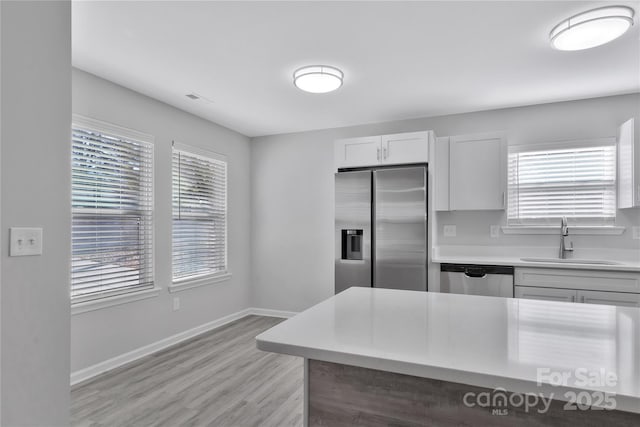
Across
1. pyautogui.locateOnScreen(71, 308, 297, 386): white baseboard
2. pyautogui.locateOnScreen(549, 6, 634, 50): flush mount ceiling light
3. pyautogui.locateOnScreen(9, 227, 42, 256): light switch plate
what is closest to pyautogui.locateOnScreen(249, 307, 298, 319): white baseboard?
pyautogui.locateOnScreen(71, 308, 297, 386): white baseboard

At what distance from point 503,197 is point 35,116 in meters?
3.61

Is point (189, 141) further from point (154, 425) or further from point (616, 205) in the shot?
point (616, 205)

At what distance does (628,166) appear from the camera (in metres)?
3.08

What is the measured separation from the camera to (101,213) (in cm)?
292

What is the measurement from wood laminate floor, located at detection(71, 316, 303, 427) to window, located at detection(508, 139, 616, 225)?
2.83 metres

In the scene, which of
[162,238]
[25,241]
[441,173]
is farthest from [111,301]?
[441,173]

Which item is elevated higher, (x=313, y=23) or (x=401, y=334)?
(x=313, y=23)

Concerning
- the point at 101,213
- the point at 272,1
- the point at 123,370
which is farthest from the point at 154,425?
the point at 272,1

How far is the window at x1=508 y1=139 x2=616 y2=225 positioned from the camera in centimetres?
340

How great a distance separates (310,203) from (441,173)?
172cm

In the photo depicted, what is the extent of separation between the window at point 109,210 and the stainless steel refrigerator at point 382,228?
191cm

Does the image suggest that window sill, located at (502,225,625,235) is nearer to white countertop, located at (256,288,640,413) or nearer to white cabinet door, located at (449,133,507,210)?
white cabinet door, located at (449,133,507,210)

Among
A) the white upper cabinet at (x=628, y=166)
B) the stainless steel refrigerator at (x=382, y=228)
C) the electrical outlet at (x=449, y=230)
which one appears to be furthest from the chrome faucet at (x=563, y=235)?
the stainless steel refrigerator at (x=382, y=228)

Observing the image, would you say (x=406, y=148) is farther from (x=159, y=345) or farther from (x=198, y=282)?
(x=159, y=345)
